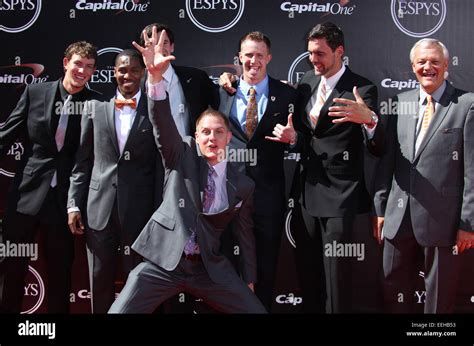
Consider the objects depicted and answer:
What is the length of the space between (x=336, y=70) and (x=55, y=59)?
2265 mm

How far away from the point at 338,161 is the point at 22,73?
8.70 feet

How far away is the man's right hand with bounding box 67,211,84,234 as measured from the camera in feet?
15.1

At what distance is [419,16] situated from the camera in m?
A: 4.86

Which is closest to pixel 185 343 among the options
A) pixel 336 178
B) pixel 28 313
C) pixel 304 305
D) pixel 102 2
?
pixel 304 305

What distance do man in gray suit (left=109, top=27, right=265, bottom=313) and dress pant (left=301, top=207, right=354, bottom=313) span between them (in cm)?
56

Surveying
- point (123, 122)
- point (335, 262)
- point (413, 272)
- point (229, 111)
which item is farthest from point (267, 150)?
point (413, 272)

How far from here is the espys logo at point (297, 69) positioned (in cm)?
495

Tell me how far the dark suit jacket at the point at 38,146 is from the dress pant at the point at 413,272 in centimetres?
253

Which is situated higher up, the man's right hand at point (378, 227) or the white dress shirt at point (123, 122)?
the white dress shirt at point (123, 122)

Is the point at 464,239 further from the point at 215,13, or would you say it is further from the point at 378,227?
the point at 215,13

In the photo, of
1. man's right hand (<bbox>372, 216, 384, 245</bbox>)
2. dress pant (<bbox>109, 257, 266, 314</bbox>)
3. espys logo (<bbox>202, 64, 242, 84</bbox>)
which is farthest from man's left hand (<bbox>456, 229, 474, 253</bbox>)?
espys logo (<bbox>202, 64, 242, 84</bbox>)

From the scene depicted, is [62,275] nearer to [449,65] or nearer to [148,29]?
[148,29]

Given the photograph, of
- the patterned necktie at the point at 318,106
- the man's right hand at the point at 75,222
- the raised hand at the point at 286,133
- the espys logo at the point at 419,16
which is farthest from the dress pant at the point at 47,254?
the espys logo at the point at 419,16

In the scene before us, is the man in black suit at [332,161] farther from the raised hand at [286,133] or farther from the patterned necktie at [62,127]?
the patterned necktie at [62,127]
